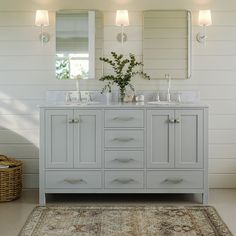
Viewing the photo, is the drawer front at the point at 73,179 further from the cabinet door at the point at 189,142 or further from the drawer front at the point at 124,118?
the cabinet door at the point at 189,142

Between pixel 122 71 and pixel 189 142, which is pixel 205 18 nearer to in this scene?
pixel 122 71

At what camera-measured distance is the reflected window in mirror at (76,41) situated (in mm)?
4520

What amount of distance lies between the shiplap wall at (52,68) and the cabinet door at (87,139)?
2.06 feet

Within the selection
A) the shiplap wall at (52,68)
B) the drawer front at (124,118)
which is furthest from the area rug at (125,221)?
the shiplap wall at (52,68)

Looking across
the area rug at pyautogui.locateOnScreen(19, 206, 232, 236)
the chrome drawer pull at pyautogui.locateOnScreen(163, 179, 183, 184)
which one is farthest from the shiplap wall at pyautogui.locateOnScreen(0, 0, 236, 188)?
the area rug at pyautogui.locateOnScreen(19, 206, 232, 236)

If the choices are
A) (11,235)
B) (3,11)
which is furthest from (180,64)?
(11,235)

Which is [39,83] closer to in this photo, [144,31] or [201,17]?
[144,31]

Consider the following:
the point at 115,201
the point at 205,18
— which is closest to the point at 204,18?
the point at 205,18

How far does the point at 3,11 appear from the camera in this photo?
452 cm

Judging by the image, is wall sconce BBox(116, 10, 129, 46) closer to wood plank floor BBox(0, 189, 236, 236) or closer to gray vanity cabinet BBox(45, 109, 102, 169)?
gray vanity cabinet BBox(45, 109, 102, 169)

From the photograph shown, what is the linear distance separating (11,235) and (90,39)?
2.05 metres

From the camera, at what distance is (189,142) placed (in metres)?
4.04

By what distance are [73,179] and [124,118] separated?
673 mm

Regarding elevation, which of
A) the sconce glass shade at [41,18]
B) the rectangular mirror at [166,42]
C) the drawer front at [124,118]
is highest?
the sconce glass shade at [41,18]
